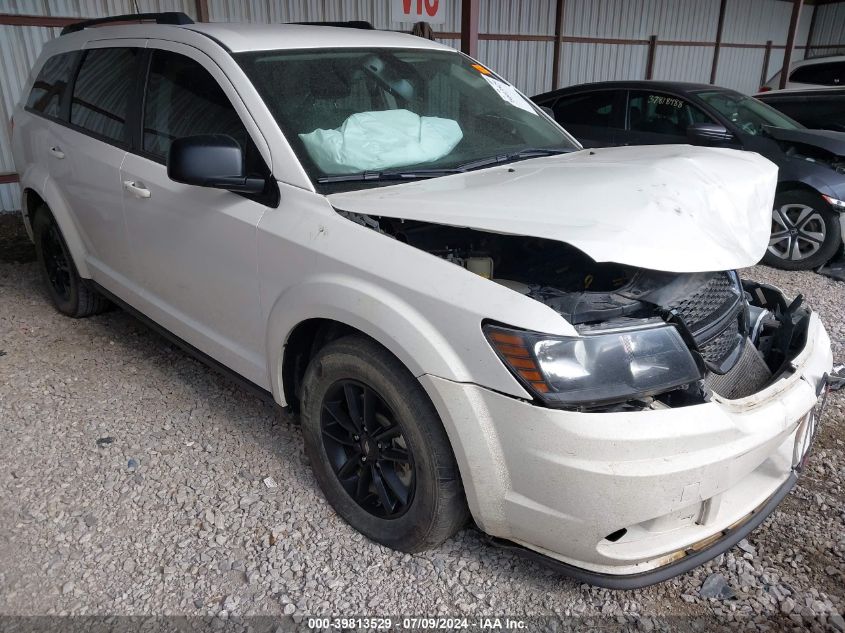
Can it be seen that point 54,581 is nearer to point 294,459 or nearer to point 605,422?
point 294,459

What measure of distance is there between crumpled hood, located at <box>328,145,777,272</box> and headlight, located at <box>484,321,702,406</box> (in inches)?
9.2

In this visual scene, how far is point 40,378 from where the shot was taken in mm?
3660

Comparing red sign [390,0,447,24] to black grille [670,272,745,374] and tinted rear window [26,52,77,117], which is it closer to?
tinted rear window [26,52,77,117]

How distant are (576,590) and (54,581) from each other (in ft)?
5.90

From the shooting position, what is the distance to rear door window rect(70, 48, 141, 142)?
3.28 m

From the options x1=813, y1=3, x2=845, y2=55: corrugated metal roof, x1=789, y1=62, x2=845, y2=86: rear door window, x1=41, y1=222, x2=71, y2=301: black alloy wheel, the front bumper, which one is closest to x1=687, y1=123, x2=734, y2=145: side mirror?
the front bumper

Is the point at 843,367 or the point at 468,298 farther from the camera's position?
the point at 843,367

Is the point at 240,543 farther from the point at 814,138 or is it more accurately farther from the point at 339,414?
the point at 814,138

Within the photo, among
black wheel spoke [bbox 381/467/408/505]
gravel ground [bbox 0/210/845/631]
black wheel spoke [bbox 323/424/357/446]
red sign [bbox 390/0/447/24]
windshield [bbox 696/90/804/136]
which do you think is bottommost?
gravel ground [bbox 0/210/845/631]

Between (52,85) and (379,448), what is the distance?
132 inches

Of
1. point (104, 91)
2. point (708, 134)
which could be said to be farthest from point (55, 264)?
point (708, 134)

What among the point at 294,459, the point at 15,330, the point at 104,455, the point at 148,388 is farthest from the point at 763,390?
the point at 15,330

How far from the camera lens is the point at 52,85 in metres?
4.03

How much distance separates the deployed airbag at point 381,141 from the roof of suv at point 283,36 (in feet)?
1.53
